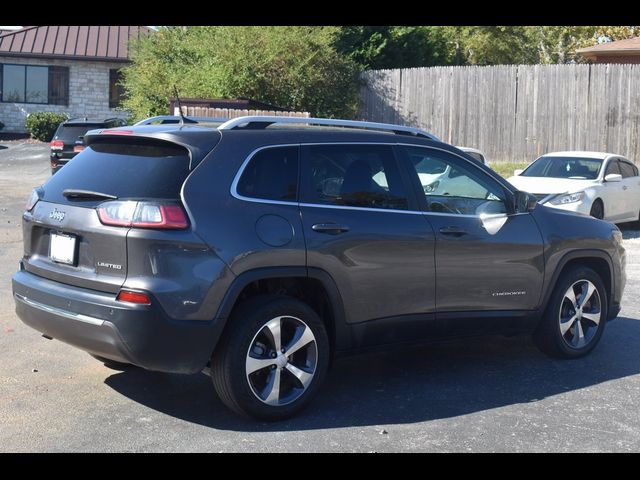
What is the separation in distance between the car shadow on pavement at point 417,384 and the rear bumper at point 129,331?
0.56 meters

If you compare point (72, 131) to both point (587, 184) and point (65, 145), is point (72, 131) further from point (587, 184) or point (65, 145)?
point (587, 184)

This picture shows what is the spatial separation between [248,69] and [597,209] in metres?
9.91

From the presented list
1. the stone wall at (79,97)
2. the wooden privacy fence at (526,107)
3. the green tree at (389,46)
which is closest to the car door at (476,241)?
the wooden privacy fence at (526,107)

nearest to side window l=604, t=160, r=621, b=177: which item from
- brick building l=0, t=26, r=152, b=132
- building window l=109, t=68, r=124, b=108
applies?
brick building l=0, t=26, r=152, b=132

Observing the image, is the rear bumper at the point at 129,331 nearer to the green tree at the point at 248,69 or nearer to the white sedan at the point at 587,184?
the white sedan at the point at 587,184

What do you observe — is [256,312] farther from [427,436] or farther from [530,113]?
[530,113]

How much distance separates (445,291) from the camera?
6.19 m

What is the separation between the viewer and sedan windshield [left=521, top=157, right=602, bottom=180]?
50.5 ft

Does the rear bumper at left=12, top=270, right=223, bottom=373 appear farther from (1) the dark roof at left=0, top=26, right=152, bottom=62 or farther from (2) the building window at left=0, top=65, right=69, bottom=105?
(2) the building window at left=0, top=65, right=69, bottom=105

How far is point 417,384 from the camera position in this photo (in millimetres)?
6344

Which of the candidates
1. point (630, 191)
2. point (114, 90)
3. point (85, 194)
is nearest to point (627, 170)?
point (630, 191)

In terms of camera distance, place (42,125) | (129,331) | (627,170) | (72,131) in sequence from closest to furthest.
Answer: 1. (129,331)
2. (627,170)
3. (72,131)
4. (42,125)

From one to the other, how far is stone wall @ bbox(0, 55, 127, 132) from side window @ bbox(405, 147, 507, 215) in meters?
32.8

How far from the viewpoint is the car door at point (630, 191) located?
616 inches
